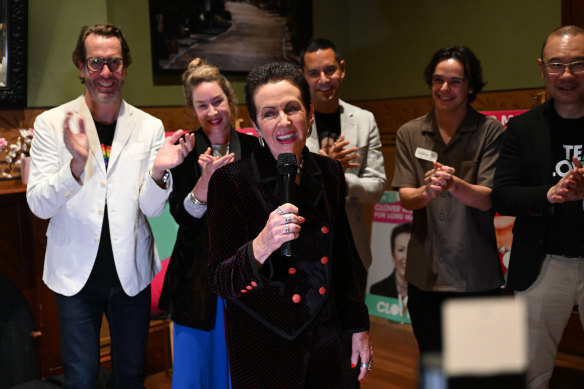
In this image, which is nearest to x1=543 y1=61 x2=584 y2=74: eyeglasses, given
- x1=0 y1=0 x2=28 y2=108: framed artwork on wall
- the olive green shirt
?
the olive green shirt

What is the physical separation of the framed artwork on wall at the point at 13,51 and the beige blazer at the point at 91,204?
1.18 meters

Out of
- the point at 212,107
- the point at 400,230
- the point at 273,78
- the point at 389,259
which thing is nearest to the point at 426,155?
the point at 212,107

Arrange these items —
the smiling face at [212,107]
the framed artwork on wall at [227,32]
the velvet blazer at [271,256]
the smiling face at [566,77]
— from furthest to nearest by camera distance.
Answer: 1. the framed artwork on wall at [227,32]
2. the smiling face at [212,107]
3. the smiling face at [566,77]
4. the velvet blazer at [271,256]

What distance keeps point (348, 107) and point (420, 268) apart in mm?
856

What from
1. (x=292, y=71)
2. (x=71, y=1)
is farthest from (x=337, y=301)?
(x=71, y=1)

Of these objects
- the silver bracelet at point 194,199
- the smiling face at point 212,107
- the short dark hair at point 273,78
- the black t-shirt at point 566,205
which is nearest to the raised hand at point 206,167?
the silver bracelet at point 194,199

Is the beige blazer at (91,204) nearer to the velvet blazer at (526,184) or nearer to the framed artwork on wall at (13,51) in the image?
the framed artwork on wall at (13,51)

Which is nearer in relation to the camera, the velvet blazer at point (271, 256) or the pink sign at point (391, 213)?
the velvet blazer at point (271, 256)

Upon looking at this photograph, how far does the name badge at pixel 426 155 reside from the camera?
261 centimetres

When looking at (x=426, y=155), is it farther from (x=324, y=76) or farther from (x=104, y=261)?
(x=104, y=261)

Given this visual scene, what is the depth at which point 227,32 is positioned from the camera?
14.7 ft

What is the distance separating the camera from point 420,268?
267 centimetres

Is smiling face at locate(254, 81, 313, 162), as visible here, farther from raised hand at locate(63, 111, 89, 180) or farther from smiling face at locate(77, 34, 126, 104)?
smiling face at locate(77, 34, 126, 104)

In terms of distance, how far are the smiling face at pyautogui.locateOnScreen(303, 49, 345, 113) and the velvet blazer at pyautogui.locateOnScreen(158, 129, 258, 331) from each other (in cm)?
59
